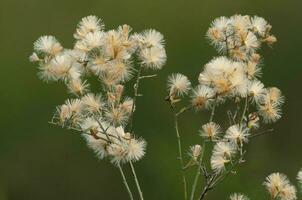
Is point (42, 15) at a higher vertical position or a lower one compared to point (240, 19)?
higher

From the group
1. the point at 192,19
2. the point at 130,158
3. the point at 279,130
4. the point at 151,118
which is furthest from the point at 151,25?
the point at 130,158

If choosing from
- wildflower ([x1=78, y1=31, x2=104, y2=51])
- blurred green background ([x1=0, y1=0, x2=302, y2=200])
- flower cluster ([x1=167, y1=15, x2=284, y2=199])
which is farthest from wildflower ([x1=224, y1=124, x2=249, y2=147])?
blurred green background ([x1=0, y1=0, x2=302, y2=200])

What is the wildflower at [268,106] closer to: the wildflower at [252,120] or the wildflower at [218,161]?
the wildflower at [252,120]

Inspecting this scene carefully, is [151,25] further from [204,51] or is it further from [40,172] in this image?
[40,172]

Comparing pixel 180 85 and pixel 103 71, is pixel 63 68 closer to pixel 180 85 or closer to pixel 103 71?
pixel 103 71

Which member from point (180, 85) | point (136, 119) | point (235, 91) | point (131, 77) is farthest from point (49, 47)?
point (136, 119)

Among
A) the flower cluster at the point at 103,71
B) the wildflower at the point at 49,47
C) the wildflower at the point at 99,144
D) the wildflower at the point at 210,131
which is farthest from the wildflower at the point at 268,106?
the wildflower at the point at 49,47

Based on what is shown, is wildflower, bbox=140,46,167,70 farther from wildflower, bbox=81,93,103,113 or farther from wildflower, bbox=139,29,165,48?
wildflower, bbox=81,93,103,113
